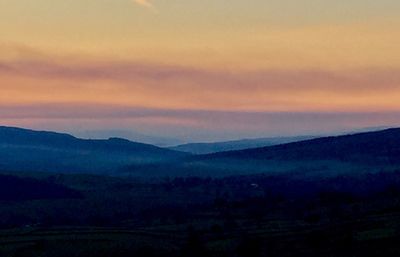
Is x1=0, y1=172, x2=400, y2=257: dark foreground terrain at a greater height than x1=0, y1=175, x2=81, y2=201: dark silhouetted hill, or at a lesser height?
lesser

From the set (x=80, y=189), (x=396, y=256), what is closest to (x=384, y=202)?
(x=396, y=256)

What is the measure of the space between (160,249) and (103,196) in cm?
7660

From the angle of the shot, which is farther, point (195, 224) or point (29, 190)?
point (29, 190)

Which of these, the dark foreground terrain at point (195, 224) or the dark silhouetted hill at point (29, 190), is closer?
the dark foreground terrain at point (195, 224)

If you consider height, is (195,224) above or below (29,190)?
below

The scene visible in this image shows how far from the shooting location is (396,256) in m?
71.1

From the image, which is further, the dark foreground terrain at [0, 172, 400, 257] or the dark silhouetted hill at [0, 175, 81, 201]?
the dark silhouetted hill at [0, 175, 81, 201]

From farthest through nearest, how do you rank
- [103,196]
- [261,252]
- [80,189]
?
1. [80,189]
2. [103,196]
3. [261,252]

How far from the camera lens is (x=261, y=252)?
260 feet

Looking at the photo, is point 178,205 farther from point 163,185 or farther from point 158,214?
point 163,185

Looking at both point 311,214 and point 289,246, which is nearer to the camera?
point 289,246

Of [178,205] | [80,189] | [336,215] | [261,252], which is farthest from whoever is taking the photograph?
[80,189]

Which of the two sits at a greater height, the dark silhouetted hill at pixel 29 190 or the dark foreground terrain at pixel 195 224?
the dark silhouetted hill at pixel 29 190

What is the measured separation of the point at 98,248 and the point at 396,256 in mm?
28404
